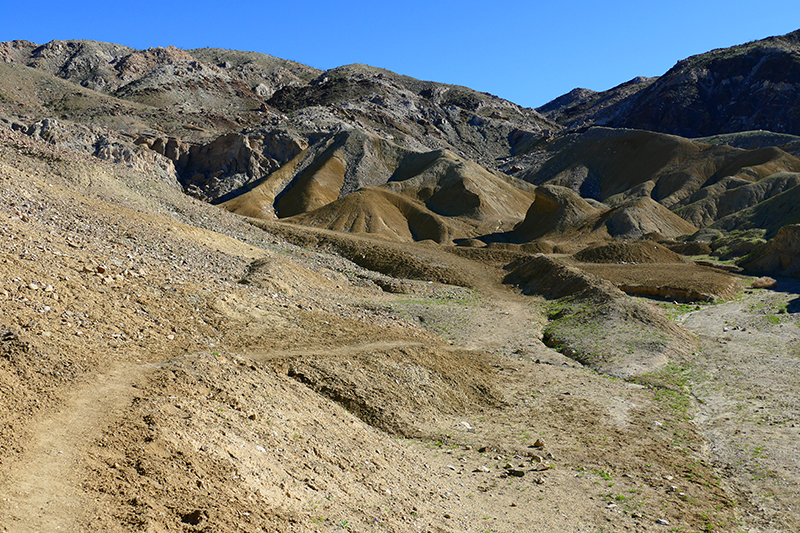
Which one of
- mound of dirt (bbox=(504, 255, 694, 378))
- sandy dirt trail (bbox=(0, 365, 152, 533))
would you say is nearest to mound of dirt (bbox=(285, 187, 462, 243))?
mound of dirt (bbox=(504, 255, 694, 378))

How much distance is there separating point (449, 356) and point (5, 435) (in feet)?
42.1

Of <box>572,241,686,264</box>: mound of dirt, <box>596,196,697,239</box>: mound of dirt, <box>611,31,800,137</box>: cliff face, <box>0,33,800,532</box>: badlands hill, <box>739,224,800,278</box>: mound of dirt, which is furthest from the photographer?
<box>611,31,800,137</box>: cliff face

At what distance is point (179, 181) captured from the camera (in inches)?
3612

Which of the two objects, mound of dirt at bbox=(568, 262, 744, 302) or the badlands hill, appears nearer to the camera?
the badlands hill

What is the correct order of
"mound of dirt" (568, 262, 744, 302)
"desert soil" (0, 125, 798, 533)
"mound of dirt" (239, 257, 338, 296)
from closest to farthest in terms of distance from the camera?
1. "desert soil" (0, 125, 798, 533)
2. "mound of dirt" (239, 257, 338, 296)
3. "mound of dirt" (568, 262, 744, 302)

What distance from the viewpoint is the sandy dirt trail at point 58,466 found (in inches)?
258

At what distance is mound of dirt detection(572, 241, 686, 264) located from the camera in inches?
1821

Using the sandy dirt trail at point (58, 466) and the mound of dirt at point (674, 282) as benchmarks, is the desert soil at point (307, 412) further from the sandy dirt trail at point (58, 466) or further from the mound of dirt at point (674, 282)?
the mound of dirt at point (674, 282)

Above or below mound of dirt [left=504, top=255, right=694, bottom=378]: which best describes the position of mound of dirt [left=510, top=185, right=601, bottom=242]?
above

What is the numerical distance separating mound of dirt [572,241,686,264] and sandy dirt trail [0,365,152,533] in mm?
42540

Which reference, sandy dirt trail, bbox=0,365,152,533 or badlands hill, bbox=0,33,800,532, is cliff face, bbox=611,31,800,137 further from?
sandy dirt trail, bbox=0,365,152,533

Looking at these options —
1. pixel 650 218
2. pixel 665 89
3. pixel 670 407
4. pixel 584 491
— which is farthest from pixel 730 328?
pixel 665 89

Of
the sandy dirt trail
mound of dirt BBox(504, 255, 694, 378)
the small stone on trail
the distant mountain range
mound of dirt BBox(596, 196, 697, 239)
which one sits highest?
the distant mountain range

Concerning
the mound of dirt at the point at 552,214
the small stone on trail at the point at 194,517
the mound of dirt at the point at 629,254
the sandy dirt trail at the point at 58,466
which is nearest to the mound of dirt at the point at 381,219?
the mound of dirt at the point at 552,214
